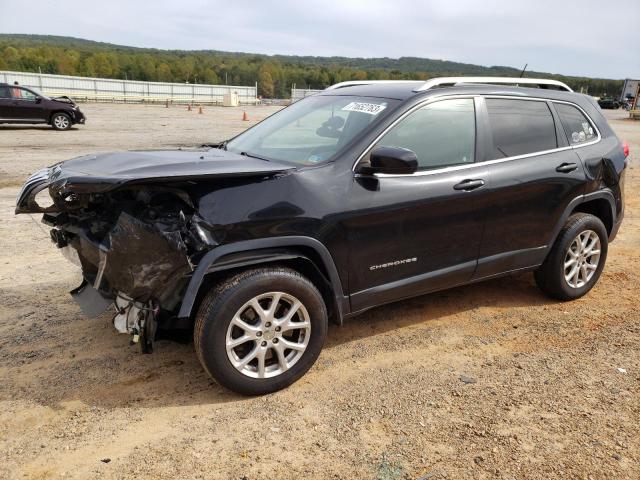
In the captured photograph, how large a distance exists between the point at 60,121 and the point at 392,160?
752 inches

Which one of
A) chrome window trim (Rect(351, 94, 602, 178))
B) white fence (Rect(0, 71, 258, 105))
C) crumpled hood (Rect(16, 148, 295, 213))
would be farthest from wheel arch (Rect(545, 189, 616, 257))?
white fence (Rect(0, 71, 258, 105))

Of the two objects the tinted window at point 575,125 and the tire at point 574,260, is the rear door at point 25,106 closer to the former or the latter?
the tinted window at point 575,125

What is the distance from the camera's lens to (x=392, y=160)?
3.24 m

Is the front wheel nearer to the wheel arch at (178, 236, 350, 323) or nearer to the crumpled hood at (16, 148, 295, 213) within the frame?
the crumpled hood at (16, 148, 295, 213)

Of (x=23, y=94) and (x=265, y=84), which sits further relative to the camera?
(x=265, y=84)

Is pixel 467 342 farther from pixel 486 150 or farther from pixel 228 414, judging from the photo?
pixel 228 414

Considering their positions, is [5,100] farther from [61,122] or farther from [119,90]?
[119,90]

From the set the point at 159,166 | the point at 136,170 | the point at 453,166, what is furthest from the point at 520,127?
the point at 136,170

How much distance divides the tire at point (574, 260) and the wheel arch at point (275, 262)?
2.15 metres

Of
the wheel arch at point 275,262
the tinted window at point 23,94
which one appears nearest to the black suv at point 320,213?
the wheel arch at point 275,262

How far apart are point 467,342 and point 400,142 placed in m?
1.60

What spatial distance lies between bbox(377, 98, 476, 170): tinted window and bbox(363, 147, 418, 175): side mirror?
0.76 ft

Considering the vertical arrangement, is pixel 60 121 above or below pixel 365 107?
below

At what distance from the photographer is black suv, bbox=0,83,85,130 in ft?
59.8
